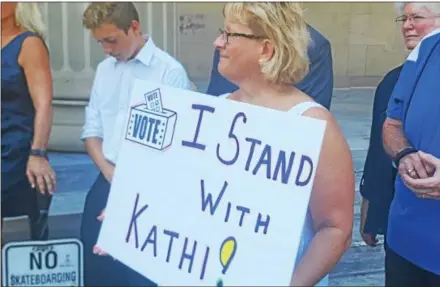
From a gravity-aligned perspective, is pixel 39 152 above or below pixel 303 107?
below

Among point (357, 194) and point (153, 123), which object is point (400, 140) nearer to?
point (357, 194)

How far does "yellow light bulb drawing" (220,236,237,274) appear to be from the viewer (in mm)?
2039

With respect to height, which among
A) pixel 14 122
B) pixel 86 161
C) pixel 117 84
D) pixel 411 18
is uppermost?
pixel 411 18

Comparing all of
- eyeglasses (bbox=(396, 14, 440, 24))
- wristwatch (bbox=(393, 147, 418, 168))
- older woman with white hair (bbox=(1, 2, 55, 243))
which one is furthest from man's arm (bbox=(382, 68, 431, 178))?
older woman with white hair (bbox=(1, 2, 55, 243))

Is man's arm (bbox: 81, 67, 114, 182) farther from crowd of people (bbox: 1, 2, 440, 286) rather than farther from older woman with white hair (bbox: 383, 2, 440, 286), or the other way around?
older woman with white hair (bbox: 383, 2, 440, 286)

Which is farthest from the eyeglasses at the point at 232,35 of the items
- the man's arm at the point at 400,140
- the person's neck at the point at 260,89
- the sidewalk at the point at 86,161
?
the man's arm at the point at 400,140

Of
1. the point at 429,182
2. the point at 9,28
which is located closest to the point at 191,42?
the point at 9,28

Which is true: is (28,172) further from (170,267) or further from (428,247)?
(428,247)

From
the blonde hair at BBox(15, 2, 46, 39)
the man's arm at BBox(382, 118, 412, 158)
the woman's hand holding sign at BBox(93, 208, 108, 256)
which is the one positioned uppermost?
the blonde hair at BBox(15, 2, 46, 39)

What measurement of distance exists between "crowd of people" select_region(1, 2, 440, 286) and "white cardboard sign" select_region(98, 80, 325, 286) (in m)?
0.09

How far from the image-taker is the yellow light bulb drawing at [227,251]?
Result: 80.3 inches

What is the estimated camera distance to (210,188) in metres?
2.08

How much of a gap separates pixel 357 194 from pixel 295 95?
354 mm

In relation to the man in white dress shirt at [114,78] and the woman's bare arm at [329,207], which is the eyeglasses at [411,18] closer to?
the woman's bare arm at [329,207]
